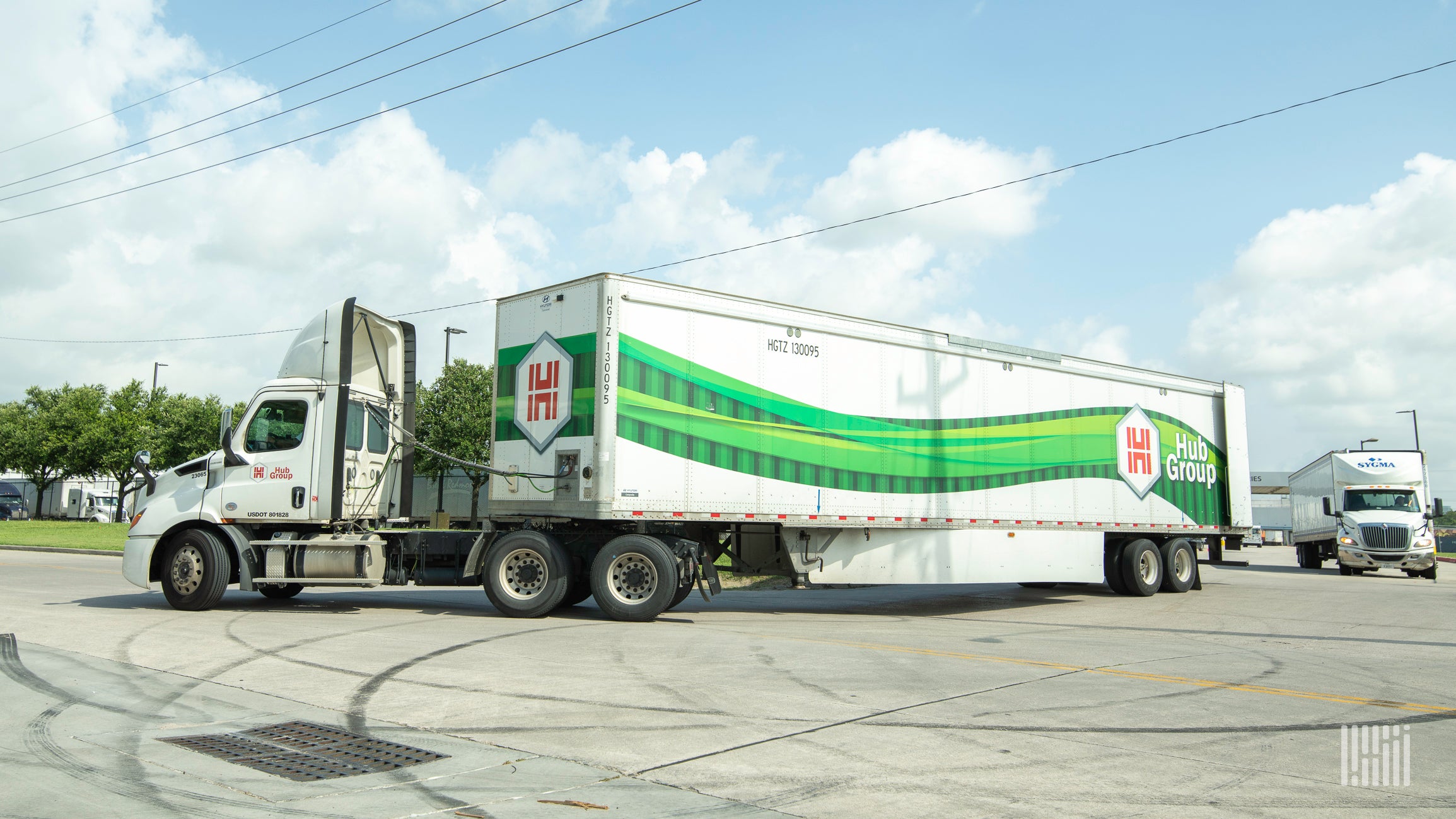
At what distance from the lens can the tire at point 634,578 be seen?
12047 mm

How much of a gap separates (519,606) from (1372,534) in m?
25.6

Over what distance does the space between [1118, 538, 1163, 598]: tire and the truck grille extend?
1350 centimetres

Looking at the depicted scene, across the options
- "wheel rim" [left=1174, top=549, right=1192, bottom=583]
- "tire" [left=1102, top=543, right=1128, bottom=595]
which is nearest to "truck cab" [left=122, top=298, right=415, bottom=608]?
"tire" [left=1102, top=543, right=1128, bottom=595]

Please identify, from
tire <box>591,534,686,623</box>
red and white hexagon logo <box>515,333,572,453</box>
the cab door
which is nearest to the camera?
tire <box>591,534,686,623</box>

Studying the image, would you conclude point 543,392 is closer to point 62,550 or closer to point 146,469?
point 146,469

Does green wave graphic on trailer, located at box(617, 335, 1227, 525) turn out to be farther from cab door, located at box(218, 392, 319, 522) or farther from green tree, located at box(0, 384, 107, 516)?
green tree, located at box(0, 384, 107, 516)

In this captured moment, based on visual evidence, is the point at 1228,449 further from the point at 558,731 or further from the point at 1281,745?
the point at 558,731

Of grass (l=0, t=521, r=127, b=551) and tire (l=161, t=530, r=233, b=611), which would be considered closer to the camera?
tire (l=161, t=530, r=233, b=611)

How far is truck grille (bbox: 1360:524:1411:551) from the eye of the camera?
88.2 ft

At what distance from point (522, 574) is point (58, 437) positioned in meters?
63.1

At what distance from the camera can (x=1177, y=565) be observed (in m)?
18.8

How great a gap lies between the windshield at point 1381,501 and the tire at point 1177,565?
1274 cm

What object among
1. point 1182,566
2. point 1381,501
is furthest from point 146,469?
point 1381,501

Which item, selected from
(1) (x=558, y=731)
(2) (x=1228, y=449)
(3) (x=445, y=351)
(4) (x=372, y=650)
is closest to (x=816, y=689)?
(1) (x=558, y=731)
